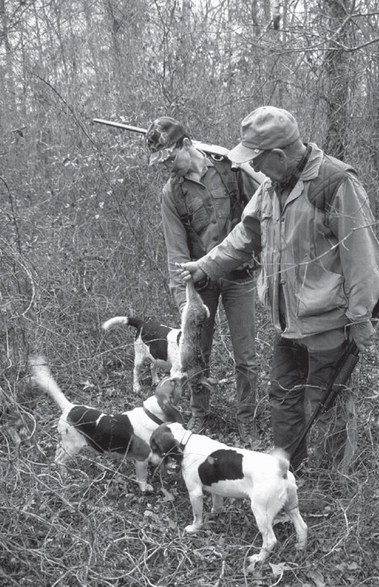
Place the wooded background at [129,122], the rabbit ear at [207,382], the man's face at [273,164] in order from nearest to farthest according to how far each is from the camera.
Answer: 1. the man's face at [273,164]
2. the rabbit ear at [207,382]
3. the wooded background at [129,122]

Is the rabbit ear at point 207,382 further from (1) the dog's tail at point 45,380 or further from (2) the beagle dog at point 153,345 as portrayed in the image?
(1) the dog's tail at point 45,380

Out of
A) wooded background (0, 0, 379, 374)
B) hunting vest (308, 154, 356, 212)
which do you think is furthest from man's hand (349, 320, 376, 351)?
wooded background (0, 0, 379, 374)

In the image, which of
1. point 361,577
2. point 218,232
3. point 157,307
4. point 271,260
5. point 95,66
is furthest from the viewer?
point 95,66

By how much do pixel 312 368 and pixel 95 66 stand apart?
8.98 m

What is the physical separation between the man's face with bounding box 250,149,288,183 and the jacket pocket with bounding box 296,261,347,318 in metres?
0.56

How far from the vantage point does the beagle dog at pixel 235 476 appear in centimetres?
396

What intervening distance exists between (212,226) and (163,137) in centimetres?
77

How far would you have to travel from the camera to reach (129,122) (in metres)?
9.26

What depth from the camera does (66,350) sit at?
671 cm

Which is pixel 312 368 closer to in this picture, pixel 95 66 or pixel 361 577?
pixel 361 577

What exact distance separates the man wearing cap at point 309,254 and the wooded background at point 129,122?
1348mm

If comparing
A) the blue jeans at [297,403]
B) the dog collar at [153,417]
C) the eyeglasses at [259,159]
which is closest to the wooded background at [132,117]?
the dog collar at [153,417]

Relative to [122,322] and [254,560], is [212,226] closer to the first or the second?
[122,322]

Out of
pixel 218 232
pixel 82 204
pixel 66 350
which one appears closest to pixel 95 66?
pixel 82 204
